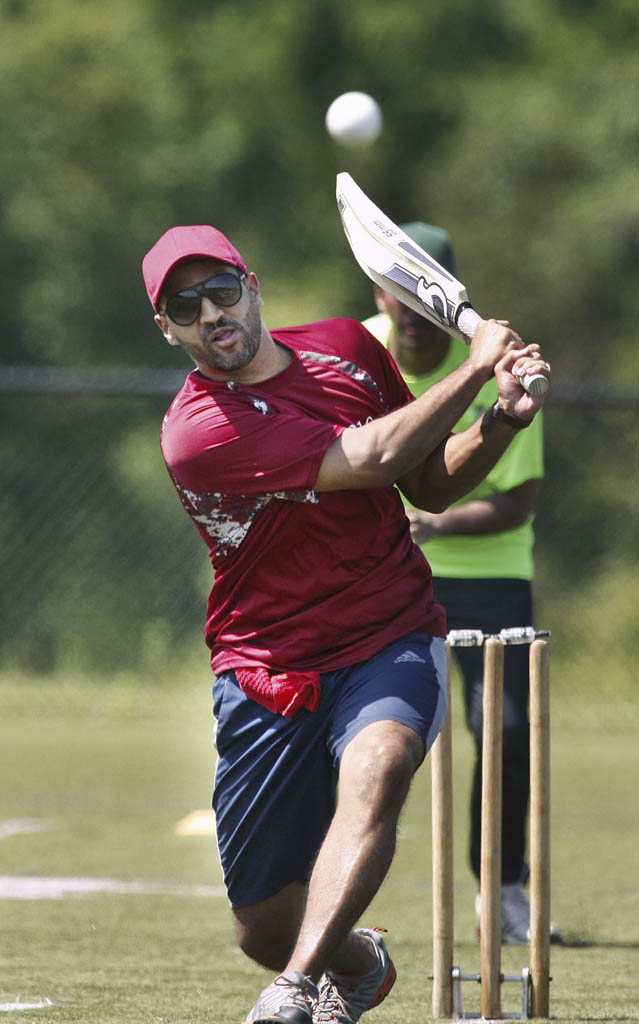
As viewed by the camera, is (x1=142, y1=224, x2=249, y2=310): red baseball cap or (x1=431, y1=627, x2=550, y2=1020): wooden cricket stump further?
(x1=431, y1=627, x2=550, y2=1020): wooden cricket stump

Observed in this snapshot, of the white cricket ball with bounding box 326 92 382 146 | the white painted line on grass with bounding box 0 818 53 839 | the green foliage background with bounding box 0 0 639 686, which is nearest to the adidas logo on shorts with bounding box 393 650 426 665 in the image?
the white painted line on grass with bounding box 0 818 53 839

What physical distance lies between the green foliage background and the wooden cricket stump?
11.2 meters

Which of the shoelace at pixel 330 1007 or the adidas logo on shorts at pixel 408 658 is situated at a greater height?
the adidas logo on shorts at pixel 408 658

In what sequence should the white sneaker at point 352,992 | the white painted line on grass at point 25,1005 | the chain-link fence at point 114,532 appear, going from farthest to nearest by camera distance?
the chain-link fence at point 114,532 < the white painted line on grass at point 25,1005 < the white sneaker at point 352,992

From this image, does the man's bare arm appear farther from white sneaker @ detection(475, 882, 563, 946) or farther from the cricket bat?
white sneaker @ detection(475, 882, 563, 946)

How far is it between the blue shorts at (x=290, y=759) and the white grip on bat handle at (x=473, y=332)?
0.63m

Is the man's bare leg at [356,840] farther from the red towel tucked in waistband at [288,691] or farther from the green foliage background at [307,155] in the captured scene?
the green foliage background at [307,155]

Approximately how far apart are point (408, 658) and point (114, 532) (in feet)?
29.8

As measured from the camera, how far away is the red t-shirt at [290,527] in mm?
3918

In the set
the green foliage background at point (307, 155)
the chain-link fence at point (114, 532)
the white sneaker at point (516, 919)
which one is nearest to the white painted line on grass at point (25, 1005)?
the white sneaker at point (516, 919)

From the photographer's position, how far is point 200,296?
4035 millimetres

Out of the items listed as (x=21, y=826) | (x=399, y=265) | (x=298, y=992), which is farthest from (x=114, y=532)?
(x=298, y=992)

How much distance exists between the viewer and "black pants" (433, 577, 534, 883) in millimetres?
5848

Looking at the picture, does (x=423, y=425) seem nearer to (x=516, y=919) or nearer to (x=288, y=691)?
(x=288, y=691)
